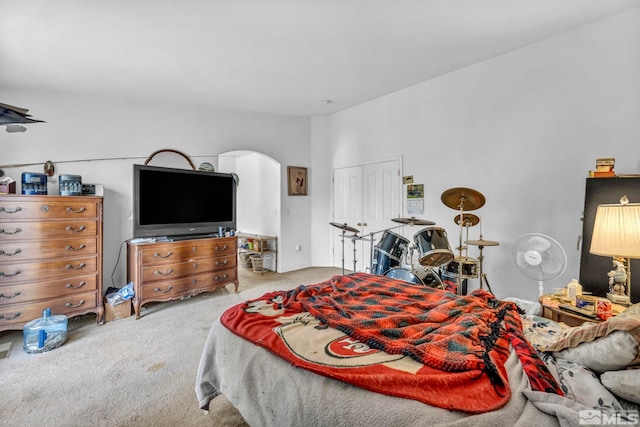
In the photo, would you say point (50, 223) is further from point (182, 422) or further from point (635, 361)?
point (635, 361)

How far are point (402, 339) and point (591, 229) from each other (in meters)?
2.01

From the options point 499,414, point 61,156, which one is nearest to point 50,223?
point 61,156

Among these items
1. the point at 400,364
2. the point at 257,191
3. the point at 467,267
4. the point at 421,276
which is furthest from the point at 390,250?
the point at 257,191

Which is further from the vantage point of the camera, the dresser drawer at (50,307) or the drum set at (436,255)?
the drum set at (436,255)

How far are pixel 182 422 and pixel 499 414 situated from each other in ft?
5.37

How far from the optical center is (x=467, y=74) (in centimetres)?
359

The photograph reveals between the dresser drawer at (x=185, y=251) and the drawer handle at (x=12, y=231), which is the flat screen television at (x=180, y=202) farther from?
the drawer handle at (x=12, y=231)

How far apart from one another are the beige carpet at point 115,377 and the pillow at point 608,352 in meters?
1.67

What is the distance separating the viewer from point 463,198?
3133 millimetres

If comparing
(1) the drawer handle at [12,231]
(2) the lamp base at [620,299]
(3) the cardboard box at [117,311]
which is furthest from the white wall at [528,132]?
(1) the drawer handle at [12,231]

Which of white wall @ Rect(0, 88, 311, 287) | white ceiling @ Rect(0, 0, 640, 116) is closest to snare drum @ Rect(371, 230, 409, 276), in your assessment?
white ceiling @ Rect(0, 0, 640, 116)

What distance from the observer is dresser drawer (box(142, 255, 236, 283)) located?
3.33 meters

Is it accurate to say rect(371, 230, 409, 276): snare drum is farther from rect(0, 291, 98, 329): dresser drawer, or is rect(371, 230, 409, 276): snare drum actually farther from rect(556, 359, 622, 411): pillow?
rect(0, 291, 98, 329): dresser drawer

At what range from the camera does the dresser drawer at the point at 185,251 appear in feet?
10.9
